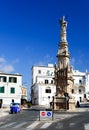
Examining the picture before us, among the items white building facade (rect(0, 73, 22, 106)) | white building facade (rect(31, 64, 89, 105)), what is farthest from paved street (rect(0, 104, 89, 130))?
white building facade (rect(31, 64, 89, 105))

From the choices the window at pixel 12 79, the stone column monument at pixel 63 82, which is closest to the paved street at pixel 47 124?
the stone column monument at pixel 63 82

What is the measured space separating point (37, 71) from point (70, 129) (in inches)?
3777

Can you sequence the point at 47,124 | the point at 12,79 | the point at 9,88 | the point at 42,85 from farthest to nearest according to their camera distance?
→ 1. the point at 42,85
2. the point at 12,79
3. the point at 9,88
4. the point at 47,124

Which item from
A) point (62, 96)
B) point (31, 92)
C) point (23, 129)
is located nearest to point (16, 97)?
point (62, 96)

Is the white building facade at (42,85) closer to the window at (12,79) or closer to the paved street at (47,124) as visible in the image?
the window at (12,79)

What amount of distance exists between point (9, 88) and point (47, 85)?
1091 inches

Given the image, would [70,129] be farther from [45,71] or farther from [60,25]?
[45,71]

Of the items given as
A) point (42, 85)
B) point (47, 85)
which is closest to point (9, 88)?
point (42, 85)

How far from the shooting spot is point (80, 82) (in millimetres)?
116312

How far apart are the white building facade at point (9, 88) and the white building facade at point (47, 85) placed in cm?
2345

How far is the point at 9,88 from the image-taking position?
81.3 m

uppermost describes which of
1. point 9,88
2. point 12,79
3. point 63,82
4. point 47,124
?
point 12,79

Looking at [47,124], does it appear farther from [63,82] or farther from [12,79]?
[12,79]

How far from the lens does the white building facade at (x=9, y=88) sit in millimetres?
81062
